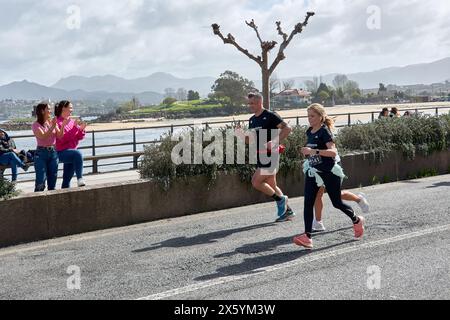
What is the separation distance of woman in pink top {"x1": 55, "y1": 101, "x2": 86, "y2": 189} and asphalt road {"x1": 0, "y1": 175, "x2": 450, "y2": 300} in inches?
60.5

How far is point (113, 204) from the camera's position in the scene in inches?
359

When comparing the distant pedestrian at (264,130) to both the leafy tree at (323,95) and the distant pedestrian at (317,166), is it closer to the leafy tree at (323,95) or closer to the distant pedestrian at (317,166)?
the distant pedestrian at (317,166)

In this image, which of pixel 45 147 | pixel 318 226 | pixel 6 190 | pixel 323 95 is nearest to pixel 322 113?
pixel 318 226

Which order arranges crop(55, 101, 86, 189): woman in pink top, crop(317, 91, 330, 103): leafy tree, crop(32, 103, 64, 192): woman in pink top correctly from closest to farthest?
crop(32, 103, 64, 192): woman in pink top < crop(55, 101, 86, 189): woman in pink top < crop(317, 91, 330, 103): leafy tree

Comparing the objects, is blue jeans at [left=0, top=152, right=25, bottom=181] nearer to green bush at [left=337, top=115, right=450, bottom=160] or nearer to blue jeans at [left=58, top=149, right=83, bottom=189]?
blue jeans at [left=58, top=149, right=83, bottom=189]

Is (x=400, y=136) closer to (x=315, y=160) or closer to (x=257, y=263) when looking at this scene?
(x=315, y=160)

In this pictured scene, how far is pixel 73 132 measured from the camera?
977 cm

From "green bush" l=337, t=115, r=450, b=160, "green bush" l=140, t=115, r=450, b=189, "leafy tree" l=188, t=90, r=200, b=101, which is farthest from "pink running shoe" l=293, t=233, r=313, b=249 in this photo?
"leafy tree" l=188, t=90, r=200, b=101

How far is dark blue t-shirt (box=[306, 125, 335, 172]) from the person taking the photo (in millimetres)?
7297

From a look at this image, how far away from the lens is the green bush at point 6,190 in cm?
808

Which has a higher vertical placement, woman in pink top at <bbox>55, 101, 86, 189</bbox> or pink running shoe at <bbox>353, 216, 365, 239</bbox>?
woman in pink top at <bbox>55, 101, 86, 189</bbox>

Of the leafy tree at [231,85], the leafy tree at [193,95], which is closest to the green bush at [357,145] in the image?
the leafy tree at [231,85]

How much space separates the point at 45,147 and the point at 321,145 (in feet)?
14.3

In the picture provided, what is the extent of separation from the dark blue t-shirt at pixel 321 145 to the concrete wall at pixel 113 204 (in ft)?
10.4
